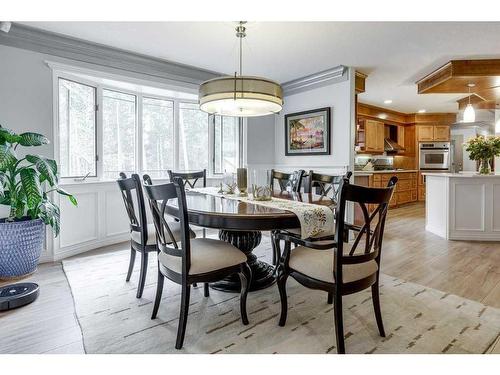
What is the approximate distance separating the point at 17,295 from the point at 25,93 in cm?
202

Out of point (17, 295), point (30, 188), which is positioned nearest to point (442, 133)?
point (30, 188)

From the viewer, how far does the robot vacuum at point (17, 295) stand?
2.12m

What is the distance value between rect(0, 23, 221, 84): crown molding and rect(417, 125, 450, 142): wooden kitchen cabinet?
6136 mm

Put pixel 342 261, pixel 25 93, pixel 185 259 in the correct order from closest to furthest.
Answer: pixel 342 261 → pixel 185 259 → pixel 25 93

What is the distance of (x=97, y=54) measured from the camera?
3.43 m

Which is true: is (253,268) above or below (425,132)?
below

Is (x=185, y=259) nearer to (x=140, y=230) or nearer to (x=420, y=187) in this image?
(x=140, y=230)

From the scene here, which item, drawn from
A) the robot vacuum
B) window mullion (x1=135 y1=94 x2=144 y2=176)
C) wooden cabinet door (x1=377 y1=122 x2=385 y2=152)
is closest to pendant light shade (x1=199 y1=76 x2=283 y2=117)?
window mullion (x1=135 y1=94 x2=144 y2=176)

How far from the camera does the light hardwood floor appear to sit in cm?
176

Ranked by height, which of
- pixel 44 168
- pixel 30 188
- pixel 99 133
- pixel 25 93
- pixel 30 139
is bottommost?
pixel 30 188

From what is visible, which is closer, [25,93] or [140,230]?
[140,230]

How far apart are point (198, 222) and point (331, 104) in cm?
324

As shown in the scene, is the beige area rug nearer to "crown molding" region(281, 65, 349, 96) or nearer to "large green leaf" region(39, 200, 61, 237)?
"large green leaf" region(39, 200, 61, 237)
